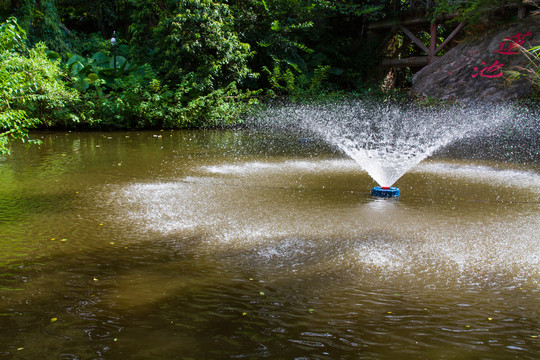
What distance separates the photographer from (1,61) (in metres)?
5.03

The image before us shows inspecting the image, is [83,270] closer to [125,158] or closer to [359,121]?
[125,158]

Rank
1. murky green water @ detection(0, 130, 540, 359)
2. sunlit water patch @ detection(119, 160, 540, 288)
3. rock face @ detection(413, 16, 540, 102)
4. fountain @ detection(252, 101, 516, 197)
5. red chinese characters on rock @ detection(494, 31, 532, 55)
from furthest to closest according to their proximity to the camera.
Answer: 1. red chinese characters on rock @ detection(494, 31, 532, 55)
2. rock face @ detection(413, 16, 540, 102)
3. fountain @ detection(252, 101, 516, 197)
4. sunlit water patch @ detection(119, 160, 540, 288)
5. murky green water @ detection(0, 130, 540, 359)

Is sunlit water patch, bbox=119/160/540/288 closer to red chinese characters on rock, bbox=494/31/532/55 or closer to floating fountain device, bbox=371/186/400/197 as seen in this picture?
floating fountain device, bbox=371/186/400/197

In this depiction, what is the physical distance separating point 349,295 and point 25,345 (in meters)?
1.84

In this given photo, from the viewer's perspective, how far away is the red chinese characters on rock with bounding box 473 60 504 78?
12.0 meters

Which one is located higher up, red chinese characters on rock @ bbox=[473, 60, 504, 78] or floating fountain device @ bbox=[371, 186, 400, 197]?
red chinese characters on rock @ bbox=[473, 60, 504, 78]

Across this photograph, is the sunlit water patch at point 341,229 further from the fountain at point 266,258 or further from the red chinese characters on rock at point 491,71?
the red chinese characters on rock at point 491,71

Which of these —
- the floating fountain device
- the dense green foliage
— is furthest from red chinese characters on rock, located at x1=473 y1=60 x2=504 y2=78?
the floating fountain device

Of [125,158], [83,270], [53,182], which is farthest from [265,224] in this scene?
[125,158]

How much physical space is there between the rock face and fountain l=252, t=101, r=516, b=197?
50 cm

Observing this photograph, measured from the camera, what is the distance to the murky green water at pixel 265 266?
8.11 ft

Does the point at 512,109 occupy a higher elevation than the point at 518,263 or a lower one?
higher

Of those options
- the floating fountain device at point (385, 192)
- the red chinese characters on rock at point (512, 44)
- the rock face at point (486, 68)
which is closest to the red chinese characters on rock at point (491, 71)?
the rock face at point (486, 68)

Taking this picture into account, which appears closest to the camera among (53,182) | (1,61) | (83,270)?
(83,270)
